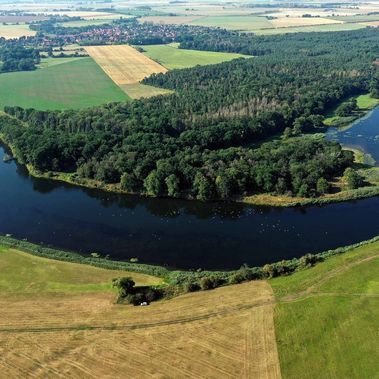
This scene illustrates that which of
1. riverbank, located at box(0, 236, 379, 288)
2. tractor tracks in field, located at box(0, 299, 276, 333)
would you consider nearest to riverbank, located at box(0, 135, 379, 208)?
riverbank, located at box(0, 236, 379, 288)

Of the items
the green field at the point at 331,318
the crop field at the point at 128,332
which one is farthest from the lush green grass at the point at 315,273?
the crop field at the point at 128,332

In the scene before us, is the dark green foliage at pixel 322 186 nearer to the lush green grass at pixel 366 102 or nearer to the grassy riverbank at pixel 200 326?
the grassy riverbank at pixel 200 326

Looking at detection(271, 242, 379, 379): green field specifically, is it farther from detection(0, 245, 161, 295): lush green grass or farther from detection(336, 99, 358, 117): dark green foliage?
detection(336, 99, 358, 117): dark green foliage

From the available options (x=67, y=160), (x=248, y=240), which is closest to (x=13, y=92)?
(x=67, y=160)

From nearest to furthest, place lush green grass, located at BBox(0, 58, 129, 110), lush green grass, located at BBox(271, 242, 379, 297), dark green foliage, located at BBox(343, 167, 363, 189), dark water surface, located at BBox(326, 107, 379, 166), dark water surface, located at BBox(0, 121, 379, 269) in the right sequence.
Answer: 1. lush green grass, located at BBox(271, 242, 379, 297)
2. dark water surface, located at BBox(0, 121, 379, 269)
3. dark green foliage, located at BBox(343, 167, 363, 189)
4. dark water surface, located at BBox(326, 107, 379, 166)
5. lush green grass, located at BBox(0, 58, 129, 110)

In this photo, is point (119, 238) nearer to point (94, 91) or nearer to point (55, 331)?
point (55, 331)

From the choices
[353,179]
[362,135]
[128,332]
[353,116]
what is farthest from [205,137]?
[128,332]
